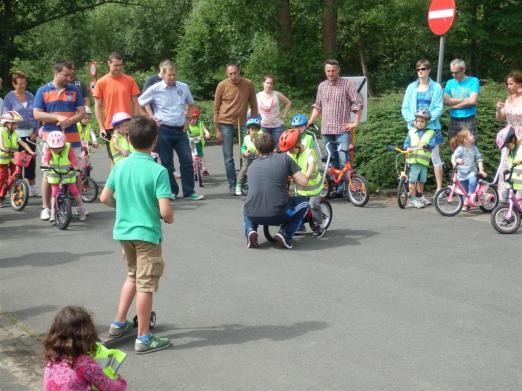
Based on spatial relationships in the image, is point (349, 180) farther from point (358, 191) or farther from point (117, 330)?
point (117, 330)

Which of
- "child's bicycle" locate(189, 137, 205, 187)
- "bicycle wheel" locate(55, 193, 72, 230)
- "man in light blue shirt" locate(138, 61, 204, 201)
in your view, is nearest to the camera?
"bicycle wheel" locate(55, 193, 72, 230)

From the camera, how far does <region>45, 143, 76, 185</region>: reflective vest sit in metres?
10.6

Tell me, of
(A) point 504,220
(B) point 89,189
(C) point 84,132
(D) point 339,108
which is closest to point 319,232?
(A) point 504,220

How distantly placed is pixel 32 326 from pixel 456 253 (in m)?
4.54

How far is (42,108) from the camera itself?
11.4 m

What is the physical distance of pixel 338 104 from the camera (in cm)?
1207

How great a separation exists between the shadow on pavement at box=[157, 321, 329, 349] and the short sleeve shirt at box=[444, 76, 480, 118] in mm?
6332

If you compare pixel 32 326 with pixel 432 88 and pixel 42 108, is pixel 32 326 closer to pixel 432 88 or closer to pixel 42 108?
pixel 42 108

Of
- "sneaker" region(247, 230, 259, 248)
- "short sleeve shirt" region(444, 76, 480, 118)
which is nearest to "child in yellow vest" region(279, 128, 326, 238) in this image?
"sneaker" region(247, 230, 259, 248)

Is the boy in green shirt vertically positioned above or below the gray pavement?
above

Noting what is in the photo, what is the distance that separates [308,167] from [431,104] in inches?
112

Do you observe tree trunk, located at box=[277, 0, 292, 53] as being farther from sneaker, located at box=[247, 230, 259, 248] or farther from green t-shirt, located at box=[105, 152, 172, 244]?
green t-shirt, located at box=[105, 152, 172, 244]

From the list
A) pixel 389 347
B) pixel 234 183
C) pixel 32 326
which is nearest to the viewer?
pixel 389 347

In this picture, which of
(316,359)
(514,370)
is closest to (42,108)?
(316,359)
